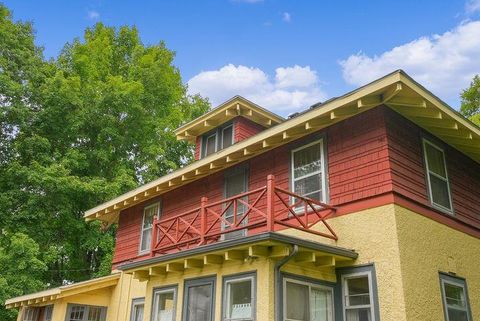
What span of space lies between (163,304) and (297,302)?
10.6 ft

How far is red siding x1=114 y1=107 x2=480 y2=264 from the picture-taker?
7.99 metres

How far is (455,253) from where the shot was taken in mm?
8539

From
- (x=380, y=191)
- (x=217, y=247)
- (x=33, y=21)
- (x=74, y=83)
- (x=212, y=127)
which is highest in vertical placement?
(x=33, y=21)

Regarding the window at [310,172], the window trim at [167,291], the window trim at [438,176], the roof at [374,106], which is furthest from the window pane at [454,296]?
the window trim at [167,291]

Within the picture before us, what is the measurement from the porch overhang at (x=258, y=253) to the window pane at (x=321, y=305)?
0.48 metres

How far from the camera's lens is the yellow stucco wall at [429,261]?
23.7 ft

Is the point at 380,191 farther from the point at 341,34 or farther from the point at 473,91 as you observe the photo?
the point at 473,91

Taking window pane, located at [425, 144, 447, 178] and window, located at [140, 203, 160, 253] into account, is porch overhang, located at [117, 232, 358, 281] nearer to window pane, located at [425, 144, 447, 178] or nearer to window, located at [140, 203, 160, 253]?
window pane, located at [425, 144, 447, 178]

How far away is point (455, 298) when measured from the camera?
321 inches

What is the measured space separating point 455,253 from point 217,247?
4.62 m

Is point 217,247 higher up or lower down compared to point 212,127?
lower down

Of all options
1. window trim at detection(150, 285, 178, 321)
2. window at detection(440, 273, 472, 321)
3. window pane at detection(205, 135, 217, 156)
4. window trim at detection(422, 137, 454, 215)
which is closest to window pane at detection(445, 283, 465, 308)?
window at detection(440, 273, 472, 321)

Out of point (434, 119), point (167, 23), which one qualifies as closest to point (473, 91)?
point (167, 23)

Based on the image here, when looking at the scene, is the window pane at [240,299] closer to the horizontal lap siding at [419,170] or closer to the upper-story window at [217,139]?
the horizontal lap siding at [419,170]
